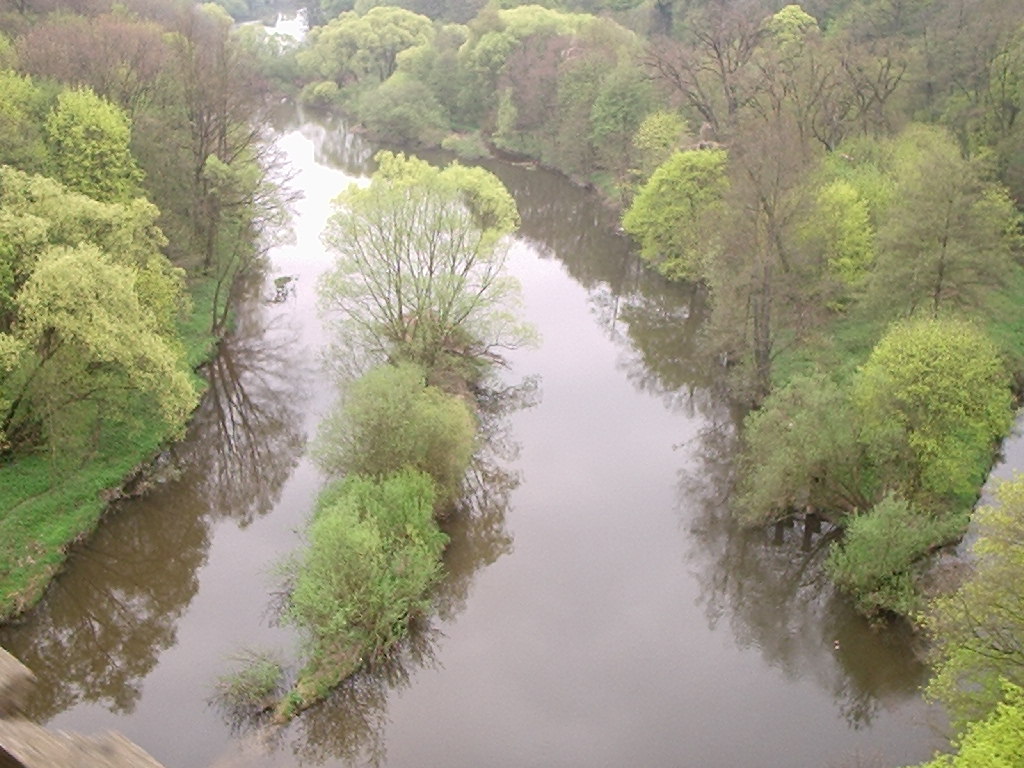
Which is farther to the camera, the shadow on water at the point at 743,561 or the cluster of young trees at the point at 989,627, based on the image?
the shadow on water at the point at 743,561

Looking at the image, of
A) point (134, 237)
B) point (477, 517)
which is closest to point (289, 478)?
point (477, 517)

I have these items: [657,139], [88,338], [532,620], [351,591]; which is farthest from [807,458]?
[657,139]

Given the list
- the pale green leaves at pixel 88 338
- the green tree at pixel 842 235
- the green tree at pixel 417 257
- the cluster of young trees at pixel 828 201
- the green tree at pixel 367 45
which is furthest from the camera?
the green tree at pixel 367 45

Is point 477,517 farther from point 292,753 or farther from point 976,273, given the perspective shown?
point 976,273

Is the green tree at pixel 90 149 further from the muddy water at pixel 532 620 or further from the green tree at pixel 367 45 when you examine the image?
the green tree at pixel 367 45

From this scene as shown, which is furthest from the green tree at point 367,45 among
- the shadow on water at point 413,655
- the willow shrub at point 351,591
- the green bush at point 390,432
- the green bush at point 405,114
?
the willow shrub at point 351,591

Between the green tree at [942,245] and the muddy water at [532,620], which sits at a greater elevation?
the green tree at [942,245]

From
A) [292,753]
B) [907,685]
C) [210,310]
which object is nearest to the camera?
[292,753]
